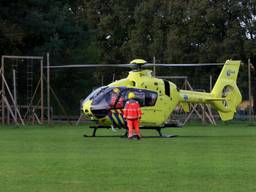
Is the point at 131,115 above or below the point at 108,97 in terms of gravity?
below

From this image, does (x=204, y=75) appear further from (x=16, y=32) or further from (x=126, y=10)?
(x=16, y=32)

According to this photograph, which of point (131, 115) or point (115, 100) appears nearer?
point (131, 115)

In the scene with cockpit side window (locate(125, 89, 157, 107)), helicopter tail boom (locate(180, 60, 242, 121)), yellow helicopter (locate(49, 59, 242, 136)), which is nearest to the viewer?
yellow helicopter (locate(49, 59, 242, 136))

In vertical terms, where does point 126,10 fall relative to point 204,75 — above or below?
above

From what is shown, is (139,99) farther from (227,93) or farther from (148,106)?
(227,93)

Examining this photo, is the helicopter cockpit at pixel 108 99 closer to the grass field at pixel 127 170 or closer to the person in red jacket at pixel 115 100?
the person in red jacket at pixel 115 100

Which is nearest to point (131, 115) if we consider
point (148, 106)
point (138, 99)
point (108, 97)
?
point (108, 97)

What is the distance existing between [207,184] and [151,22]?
63.2m

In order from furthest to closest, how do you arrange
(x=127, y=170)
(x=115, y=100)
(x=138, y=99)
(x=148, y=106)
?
(x=148, y=106) < (x=138, y=99) < (x=115, y=100) < (x=127, y=170)

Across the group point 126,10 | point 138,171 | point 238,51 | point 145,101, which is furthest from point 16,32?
point 138,171

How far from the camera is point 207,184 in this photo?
11672 millimetres

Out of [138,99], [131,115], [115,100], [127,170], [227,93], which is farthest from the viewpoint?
[227,93]

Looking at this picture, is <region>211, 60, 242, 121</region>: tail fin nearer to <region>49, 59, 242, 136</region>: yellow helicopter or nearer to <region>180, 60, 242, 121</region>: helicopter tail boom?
<region>180, 60, 242, 121</region>: helicopter tail boom

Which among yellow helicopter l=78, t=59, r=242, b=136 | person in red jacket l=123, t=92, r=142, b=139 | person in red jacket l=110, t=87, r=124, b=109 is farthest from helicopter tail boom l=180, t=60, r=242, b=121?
person in red jacket l=123, t=92, r=142, b=139
